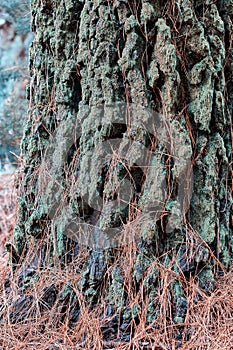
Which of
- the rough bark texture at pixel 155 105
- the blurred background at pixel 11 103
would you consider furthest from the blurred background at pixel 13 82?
the rough bark texture at pixel 155 105

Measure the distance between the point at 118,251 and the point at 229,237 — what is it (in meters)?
0.43

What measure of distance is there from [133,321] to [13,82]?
325 cm

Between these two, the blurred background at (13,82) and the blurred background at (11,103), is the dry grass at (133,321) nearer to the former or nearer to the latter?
the blurred background at (11,103)

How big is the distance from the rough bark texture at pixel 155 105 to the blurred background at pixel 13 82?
5.88 feet

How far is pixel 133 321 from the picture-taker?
61.2 inches

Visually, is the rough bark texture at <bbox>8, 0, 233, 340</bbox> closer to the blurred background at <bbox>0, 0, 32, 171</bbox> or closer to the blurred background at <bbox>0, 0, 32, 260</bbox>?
the blurred background at <bbox>0, 0, 32, 260</bbox>

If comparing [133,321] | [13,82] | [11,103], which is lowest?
[133,321]

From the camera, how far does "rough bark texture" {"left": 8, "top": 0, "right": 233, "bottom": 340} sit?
5.19 feet

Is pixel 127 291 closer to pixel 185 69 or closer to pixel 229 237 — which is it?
pixel 229 237

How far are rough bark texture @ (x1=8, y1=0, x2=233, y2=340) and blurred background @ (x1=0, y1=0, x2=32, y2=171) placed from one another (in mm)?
1793

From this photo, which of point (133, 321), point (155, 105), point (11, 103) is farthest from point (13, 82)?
point (133, 321)

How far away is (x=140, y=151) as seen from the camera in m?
1.61

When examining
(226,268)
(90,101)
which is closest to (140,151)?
(90,101)

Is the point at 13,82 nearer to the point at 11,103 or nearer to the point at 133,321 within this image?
the point at 11,103
